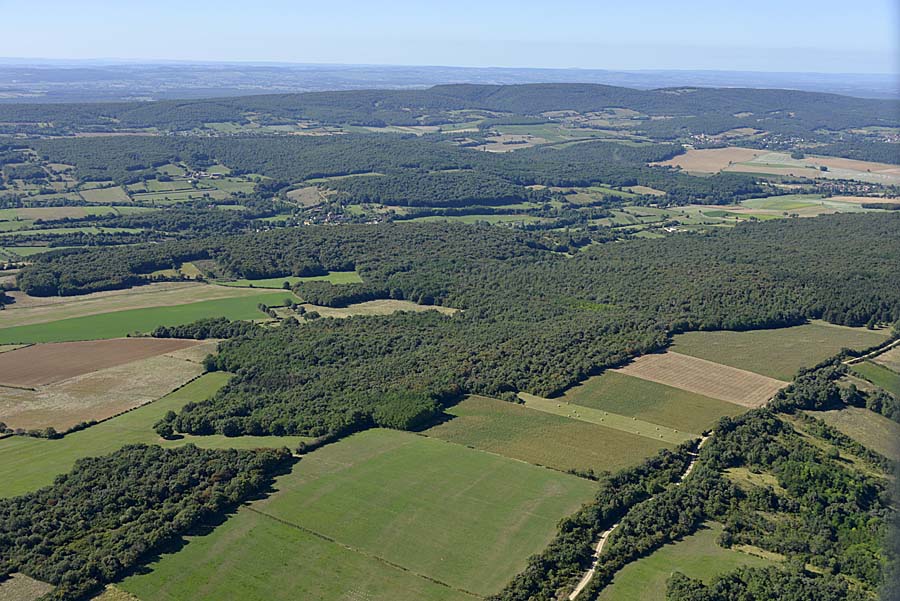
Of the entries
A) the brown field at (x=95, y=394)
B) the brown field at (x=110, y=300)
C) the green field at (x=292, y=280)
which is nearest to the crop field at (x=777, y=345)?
the green field at (x=292, y=280)

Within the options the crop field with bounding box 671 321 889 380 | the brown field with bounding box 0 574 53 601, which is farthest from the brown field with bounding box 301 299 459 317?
the brown field with bounding box 0 574 53 601

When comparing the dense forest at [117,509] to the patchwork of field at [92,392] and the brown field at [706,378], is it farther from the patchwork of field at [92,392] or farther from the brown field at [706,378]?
the brown field at [706,378]

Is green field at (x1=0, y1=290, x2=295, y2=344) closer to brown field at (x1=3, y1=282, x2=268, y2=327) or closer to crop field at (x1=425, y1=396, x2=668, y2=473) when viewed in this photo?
brown field at (x1=3, y1=282, x2=268, y2=327)

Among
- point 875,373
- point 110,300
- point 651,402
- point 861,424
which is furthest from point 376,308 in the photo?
point 861,424

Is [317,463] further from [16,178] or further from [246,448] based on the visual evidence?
[16,178]

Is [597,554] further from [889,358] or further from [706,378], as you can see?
[889,358]

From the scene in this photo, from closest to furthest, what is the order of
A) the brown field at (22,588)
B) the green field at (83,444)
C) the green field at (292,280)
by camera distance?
the brown field at (22,588) < the green field at (83,444) < the green field at (292,280)
